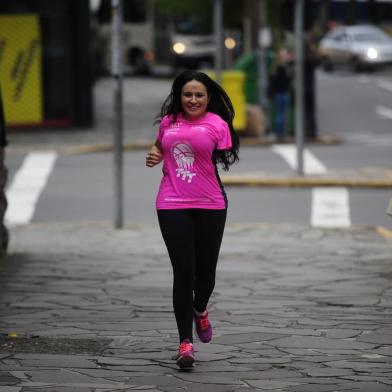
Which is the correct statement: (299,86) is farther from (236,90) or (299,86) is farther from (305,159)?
(236,90)

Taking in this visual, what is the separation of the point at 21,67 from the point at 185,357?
71.5ft

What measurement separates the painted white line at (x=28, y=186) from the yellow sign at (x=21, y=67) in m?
3.95

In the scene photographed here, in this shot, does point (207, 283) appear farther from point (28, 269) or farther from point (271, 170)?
point (271, 170)

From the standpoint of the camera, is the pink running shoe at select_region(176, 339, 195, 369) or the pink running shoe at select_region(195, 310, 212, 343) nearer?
the pink running shoe at select_region(176, 339, 195, 369)

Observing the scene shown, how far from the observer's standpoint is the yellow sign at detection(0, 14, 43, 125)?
28469mm

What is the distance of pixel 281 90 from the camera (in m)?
27.3

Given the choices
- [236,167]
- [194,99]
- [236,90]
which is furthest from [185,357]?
[236,90]

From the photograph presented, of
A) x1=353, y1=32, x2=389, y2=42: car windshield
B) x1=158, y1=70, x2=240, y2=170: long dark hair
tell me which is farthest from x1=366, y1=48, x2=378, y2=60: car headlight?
x1=158, y1=70, x2=240, y2=170: long dark hair

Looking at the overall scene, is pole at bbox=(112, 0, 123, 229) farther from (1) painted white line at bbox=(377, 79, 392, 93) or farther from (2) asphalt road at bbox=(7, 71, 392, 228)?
(1) painted white line at bbox=(377, 79, 392, 93)

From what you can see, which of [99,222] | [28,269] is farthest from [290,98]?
[28,269]

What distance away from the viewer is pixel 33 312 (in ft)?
30.8

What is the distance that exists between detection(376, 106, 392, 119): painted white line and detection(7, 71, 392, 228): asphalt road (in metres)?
0.02

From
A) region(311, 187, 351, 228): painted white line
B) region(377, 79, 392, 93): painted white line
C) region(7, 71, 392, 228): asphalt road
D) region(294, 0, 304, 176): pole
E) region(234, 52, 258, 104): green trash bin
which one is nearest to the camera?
region(311, 187, 351, 228): painted white line

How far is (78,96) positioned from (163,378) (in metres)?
22.5
